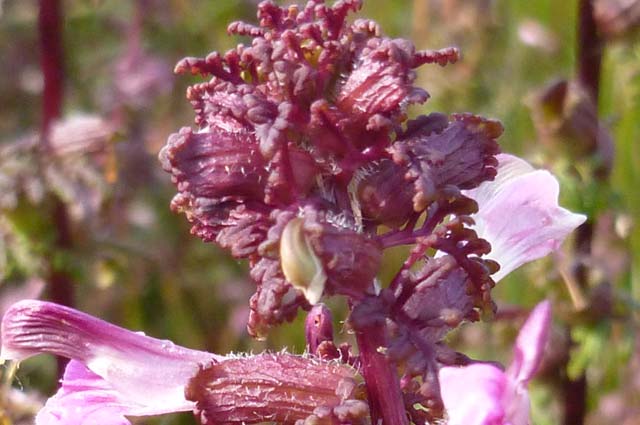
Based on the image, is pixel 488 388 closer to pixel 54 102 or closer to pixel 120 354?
pixel 120 354

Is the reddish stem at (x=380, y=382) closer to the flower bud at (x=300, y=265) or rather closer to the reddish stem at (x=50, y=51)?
the flower bud at (x=300, y=265)

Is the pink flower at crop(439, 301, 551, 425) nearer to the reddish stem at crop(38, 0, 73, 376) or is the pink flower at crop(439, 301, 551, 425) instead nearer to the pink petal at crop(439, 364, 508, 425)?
the pink petal at crop(439, 364, 508, 425)

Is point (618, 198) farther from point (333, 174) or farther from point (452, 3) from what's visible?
point (452, 3)

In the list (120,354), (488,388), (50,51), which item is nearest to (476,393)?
(488,388)

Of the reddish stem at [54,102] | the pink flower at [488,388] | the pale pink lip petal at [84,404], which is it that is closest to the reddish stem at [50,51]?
the reddish stem at [54,102]

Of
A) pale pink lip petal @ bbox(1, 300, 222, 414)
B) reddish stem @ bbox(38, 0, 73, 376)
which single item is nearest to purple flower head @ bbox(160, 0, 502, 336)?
pale pink lip petal @ bbox(1, 300, 222, 414)
